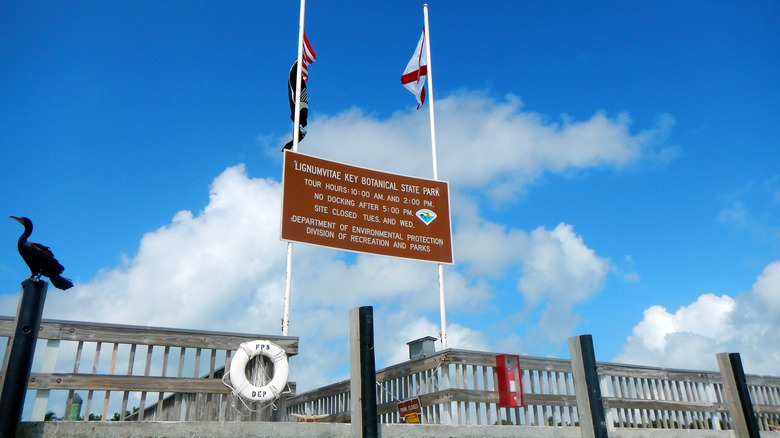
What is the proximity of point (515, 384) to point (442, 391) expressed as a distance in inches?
47.2

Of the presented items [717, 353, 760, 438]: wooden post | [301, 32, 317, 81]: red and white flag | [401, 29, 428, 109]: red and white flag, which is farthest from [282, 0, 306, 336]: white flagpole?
[717, 353, 760, 438]: wooden post

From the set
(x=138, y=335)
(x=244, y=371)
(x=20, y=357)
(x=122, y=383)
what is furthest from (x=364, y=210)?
(x=20, y=357)

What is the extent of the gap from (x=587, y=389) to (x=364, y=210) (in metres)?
6.43

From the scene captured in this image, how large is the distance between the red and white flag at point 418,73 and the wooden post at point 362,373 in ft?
34.8

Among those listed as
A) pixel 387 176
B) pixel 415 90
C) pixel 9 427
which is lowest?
pixel 9 427

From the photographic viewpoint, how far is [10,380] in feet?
20.2

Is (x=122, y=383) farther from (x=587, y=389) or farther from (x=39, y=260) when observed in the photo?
(x=587, y=389)

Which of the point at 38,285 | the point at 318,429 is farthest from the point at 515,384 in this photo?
the point at 38,285

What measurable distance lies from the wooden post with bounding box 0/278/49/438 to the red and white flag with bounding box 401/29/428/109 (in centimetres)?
1193

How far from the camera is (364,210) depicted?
13.5 meters

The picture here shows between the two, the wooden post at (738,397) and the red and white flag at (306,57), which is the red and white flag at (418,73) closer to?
the red and white flag at (306,57)

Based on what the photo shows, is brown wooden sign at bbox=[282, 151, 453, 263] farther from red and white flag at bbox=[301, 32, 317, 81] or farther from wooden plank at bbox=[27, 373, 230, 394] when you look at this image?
wooden plank at bbox=[27, 373, 230, 394]

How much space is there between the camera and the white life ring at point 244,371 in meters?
8.26

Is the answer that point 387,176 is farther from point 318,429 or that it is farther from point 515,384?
point 318,429
